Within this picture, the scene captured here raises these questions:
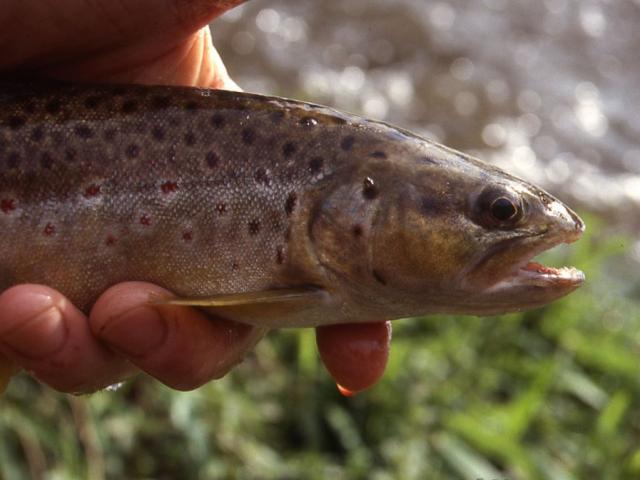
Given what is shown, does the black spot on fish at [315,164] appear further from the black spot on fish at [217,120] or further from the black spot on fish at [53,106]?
the black spot on fish at [53,106]

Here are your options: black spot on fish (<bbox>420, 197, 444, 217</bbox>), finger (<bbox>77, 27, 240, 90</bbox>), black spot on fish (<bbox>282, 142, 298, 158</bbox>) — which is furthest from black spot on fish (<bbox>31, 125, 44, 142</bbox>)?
black spot on fish (<bbox>420, 197, 444, 217</bbox>)

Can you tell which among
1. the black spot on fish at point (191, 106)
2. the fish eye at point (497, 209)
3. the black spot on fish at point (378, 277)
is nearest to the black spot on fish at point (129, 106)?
the black spot on fish at point (191, 106)

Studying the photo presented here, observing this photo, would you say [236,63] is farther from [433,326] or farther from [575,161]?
[433,326]

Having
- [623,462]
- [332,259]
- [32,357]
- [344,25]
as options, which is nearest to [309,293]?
[332,259]

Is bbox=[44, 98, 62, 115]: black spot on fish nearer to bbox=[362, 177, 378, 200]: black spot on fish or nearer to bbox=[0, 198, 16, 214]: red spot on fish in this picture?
bbox=[0, 198, 16, 214]: red spot on fish

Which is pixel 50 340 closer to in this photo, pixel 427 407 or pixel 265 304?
pixel 265 304

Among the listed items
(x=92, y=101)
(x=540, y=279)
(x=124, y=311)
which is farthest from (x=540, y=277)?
(x=92, y=101)
